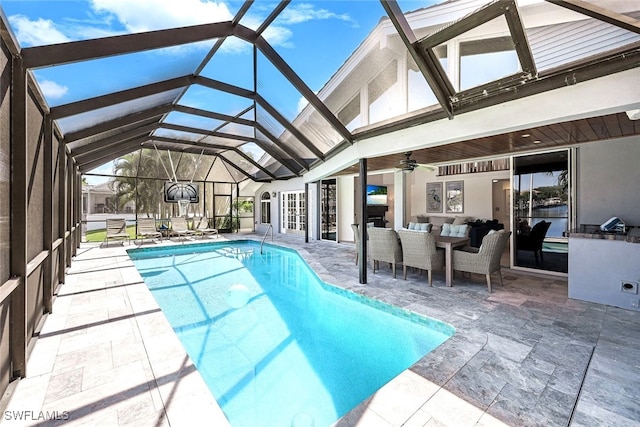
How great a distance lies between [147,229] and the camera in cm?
1152

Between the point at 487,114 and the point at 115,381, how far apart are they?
4944 millimetres

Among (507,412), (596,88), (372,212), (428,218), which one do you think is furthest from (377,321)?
(372,212)

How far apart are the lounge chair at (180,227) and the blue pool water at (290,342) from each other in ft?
19.9

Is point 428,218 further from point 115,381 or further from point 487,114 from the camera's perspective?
point 115,381

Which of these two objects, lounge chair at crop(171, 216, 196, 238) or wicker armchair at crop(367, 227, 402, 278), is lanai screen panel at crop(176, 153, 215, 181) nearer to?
lounge chair at crop(171, 216, 196, 238)

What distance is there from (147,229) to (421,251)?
36.4ft

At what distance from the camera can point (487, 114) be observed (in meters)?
3.58

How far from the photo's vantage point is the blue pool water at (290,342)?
2572 millimetres

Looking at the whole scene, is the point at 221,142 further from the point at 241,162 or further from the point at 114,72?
the point at 114,72

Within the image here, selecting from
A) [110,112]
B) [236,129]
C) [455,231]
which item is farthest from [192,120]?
[455,231]

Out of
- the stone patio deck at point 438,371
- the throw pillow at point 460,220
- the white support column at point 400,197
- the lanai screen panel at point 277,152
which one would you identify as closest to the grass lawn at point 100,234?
the lanai screen panel at point 277,152

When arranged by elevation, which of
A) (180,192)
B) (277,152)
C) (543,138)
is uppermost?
(277,152)

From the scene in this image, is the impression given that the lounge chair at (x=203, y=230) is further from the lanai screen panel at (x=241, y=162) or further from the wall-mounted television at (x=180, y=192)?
the lanai screen panel at (x=241, y=162)

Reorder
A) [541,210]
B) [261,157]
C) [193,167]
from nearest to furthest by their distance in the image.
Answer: [541,210] → [261,157] → [193,167]
